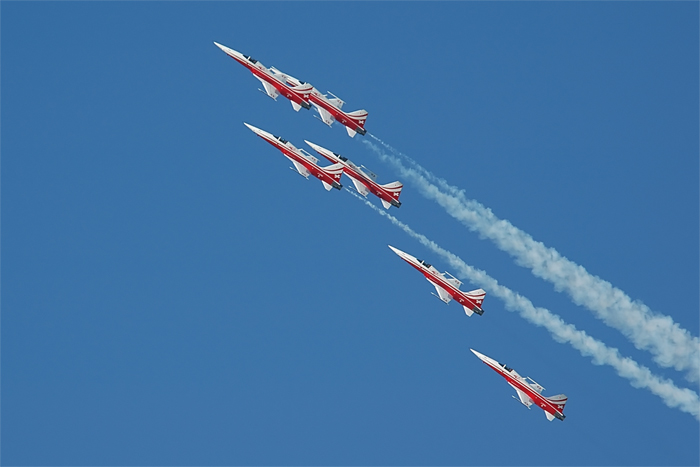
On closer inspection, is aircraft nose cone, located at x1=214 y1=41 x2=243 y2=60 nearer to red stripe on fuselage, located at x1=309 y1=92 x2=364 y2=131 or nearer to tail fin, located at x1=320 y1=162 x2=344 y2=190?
red stripe on fuselage, located at x1=309 y1=92 x2=364 y2=131

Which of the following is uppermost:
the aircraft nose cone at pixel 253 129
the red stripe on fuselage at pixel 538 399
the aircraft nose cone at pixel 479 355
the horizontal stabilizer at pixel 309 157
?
the aircraft nose cone at pixel 253 129

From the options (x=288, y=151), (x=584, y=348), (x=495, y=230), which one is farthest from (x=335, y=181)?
(x=584, y=348)

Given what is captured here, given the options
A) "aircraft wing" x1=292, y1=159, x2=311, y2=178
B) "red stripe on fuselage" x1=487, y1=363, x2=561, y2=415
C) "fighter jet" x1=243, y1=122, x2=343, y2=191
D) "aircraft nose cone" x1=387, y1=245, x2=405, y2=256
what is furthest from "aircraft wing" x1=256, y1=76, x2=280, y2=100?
"red stripe on fuselage" x1=487, y1=363, x2=561, y2=415

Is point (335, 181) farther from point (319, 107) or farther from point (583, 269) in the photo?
point (583, 269)

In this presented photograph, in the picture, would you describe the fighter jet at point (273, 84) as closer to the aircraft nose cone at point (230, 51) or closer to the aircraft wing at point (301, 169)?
the aircraft nose cone at point (230, 51)

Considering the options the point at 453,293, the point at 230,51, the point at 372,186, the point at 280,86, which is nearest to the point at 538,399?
the point at 453,293

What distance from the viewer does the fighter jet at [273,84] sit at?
14225cm

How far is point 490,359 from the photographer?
476 ft

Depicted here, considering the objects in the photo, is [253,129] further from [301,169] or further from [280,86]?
[301,169]

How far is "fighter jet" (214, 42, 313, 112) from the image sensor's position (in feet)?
467

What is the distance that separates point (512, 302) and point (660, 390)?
45.1ft

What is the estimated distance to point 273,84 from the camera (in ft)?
470

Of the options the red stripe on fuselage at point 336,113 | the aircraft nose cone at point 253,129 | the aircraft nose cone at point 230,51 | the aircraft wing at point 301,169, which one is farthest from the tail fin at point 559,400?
the aircraft nose cone at point 230,51

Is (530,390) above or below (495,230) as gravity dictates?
below
